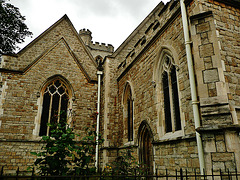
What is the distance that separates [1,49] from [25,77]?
3162 millimetres

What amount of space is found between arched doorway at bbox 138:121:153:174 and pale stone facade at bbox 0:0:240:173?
40 mm

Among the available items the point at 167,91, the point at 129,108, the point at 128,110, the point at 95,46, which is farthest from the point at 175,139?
the point at 95,46

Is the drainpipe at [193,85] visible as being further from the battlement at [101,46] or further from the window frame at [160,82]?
the battlement at [101,46]

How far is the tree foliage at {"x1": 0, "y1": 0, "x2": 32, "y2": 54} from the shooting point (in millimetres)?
11320

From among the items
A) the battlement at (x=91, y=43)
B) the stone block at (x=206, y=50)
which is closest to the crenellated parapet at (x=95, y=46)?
the battlement at (x=91, y=43)

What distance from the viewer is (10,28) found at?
38.8ft

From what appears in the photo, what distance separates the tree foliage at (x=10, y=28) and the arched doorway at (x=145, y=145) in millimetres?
9365

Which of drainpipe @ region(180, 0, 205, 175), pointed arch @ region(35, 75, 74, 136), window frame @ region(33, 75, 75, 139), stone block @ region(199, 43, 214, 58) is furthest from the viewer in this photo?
pointed arch @ region(35, 75, 74, 136)

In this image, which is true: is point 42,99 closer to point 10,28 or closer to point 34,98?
point 34,98

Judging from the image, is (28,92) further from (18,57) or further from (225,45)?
(225,45)

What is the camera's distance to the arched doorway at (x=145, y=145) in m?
7.50

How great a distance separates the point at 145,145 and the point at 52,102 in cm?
591

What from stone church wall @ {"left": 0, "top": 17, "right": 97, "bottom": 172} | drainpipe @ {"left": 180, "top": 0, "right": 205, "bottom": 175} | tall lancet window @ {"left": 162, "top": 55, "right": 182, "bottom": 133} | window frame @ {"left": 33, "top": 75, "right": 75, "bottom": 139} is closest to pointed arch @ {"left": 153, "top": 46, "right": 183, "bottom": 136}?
tall lancet window @ {"left": 162, "top": 55, "right": 182, "bottom": 133}

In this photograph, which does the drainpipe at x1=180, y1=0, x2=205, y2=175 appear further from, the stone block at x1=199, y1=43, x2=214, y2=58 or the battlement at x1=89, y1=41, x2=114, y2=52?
the battlement at x1=89, y1=41, x2=114, y2=52
